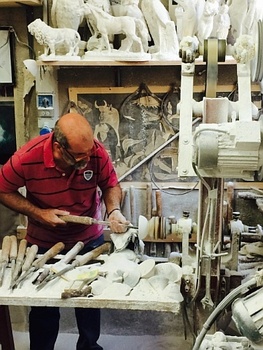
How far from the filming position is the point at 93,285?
76.5 inches

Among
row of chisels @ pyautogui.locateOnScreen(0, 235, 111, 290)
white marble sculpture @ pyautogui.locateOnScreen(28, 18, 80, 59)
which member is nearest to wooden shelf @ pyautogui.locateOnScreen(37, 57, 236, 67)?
white marble sculpture @ pyautogui.locateOnScreen(28, 18, 80, 59)

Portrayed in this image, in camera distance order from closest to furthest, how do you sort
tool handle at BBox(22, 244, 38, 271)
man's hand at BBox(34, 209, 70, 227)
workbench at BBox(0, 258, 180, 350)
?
workbench at BBox(0, 258, 180, 350) < tool handle at BBox(22, 244, 38, 271) < man's hand at BBox(34, 209, 70, 227)

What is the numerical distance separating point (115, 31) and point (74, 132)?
0.95 metres

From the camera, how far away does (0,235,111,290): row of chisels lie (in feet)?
6.56

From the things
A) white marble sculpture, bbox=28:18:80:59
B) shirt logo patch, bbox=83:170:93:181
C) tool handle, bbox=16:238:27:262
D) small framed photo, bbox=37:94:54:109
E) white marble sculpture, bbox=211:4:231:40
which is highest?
white marble sculpture, bbox=211:4:231:40

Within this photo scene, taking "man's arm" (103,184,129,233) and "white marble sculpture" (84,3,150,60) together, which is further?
"white marble sculpture" (84,3,150,60)

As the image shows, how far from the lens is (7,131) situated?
10.8ft

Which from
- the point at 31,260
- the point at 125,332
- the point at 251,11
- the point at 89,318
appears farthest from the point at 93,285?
the point at 251,11

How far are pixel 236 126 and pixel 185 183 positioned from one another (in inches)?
69.8

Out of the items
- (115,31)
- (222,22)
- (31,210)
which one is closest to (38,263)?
(31,210)

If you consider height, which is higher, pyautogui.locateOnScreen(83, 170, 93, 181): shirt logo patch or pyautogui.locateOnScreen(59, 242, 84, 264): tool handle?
pyautogui.locateOnScreen(83, 170, 93, 181): shirt logo patch

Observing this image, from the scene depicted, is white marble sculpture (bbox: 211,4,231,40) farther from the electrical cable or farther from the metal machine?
the electrical cable

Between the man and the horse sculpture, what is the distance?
76 cm

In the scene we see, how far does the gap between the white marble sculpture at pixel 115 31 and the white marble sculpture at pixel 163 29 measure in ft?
0.27
